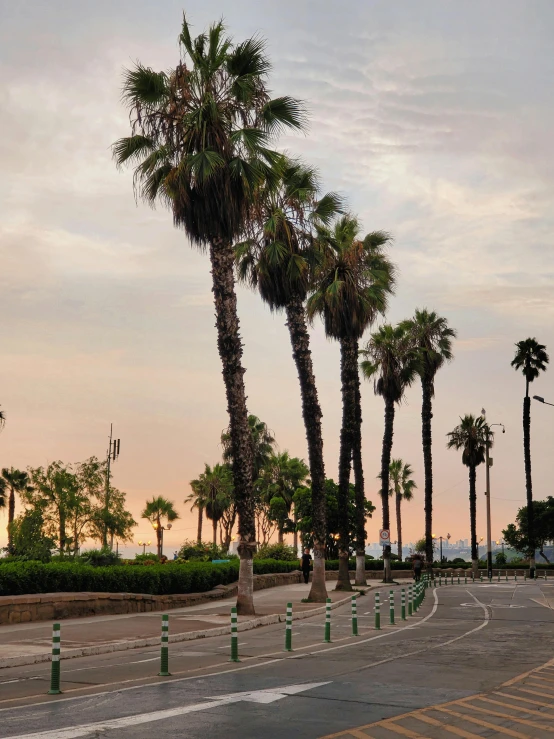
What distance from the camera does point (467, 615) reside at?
2936 centimetres

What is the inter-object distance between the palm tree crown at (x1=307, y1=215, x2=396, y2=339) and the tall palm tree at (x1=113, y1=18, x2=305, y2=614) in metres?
11.4

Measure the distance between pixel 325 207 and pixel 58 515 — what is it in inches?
1145

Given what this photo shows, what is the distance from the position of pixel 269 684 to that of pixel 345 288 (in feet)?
95.5

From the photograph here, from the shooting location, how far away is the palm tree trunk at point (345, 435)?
4194 cm

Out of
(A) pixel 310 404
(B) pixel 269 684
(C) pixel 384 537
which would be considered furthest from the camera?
(C) pixel 384 537

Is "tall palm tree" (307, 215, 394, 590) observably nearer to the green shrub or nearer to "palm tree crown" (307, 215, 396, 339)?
"palm tree crown" (307, 215, 396, 339)

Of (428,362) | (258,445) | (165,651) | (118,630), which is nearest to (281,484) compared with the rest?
(258,445)

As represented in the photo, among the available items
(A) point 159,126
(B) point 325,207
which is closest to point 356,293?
(B) point 325,207

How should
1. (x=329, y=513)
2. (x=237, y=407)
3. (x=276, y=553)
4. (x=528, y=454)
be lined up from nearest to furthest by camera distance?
(x=237, y=407) → (x=276, y=553) → (x=329, y=513) → (x=528, y=454)

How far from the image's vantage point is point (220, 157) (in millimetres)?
26719

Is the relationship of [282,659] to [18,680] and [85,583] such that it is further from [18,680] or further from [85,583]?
[85,583]

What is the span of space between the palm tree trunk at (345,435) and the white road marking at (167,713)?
29.0 meters

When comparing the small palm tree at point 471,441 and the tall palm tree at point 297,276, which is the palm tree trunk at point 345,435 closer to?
the tall palm tree at point 297,276

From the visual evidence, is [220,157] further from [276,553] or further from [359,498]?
[276,553]
